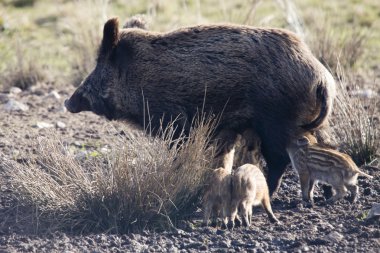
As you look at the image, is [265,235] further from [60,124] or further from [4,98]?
[4,98]

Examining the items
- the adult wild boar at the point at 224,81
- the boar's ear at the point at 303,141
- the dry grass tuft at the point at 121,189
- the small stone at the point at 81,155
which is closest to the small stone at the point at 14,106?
the small stone at the point at 81,155

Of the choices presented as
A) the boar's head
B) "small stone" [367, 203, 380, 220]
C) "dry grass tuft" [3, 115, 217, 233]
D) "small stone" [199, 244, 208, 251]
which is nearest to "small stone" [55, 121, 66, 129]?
the boar's head

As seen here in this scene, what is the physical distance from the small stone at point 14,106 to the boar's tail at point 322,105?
487 centimetres

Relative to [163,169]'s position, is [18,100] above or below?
below

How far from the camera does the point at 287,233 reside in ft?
22.1

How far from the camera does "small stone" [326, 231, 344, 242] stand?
651cm

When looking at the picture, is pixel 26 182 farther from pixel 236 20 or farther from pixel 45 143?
pixel 236 20

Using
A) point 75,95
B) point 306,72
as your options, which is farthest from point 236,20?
point 306,72

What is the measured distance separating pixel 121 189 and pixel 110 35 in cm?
194

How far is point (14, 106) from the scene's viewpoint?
36.1 feet

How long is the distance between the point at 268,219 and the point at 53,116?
4.37 meters

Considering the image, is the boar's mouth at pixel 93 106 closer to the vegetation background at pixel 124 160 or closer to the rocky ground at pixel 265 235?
the vegetation background at pixel 124 160

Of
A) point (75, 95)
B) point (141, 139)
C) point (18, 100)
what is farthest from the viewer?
point (18, 100)

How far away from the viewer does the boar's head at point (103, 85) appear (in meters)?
8.30
